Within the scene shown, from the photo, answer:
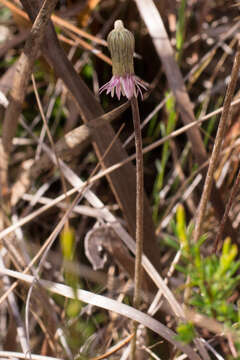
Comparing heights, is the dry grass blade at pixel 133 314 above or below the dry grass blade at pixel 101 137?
below

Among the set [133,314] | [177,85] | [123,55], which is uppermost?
[123,55]

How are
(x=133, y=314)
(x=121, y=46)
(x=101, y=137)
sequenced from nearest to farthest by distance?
(x=121, y=46) → (x=133, y=314) → (x=101, y=137)

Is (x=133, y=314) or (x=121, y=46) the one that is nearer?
(x=121, y=46)

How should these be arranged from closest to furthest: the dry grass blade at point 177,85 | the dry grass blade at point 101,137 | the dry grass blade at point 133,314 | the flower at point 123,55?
the flower at point 123,55 → the dry grass blade at point 133,314 → the dry grass blade at point 101,137 → the dry grass blade at point 177,85

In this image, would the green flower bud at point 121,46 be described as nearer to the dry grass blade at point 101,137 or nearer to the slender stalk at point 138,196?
the slender stalk at point 138,196

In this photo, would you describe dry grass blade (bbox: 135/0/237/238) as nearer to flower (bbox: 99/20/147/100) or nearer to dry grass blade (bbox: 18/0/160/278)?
dry grass blade (bbox: 18/0/160/278)

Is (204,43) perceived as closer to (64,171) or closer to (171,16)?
(171,16)

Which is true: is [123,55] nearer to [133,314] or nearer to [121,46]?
[121,46]

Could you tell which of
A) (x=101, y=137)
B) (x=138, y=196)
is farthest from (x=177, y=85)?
(x=138, y=196)

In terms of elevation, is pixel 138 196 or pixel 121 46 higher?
pixel 121 46

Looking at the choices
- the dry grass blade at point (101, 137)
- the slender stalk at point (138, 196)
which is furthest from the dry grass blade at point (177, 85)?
the slender stalk at point (138, 196)

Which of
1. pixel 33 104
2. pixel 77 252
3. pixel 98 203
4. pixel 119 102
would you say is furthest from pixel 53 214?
pixel 119 102
